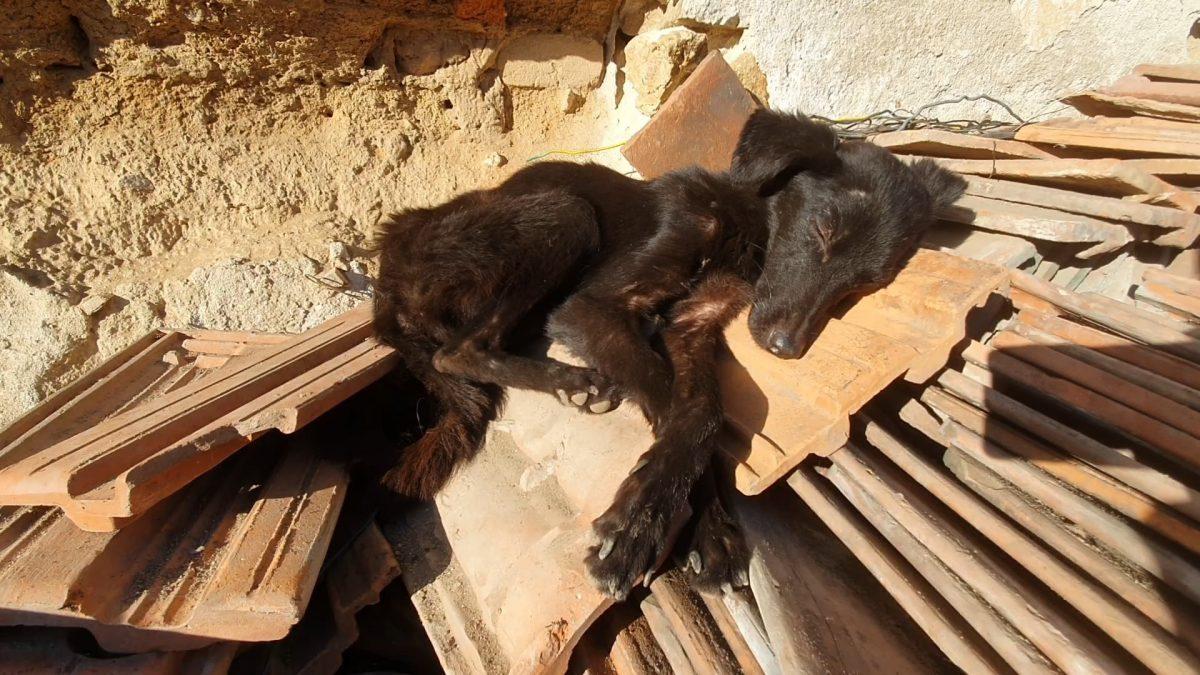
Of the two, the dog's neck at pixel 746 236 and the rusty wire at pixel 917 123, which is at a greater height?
the rusty wire at pixel 917 123

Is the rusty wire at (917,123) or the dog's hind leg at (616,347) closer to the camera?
the dog's hind leg at (616,347)

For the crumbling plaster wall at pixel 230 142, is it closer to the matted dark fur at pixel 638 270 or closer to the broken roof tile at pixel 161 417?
the broken roof tile at pixel 161 417

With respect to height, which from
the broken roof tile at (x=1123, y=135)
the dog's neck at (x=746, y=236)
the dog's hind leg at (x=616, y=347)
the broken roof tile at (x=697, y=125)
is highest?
the broken roof tile at (x=1123, y=135)

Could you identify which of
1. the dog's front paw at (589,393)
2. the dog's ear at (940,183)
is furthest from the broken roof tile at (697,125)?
the dog's front paw at (589,393)

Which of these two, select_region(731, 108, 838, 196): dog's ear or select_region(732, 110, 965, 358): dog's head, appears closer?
select_region(732, 110, 965, 358): dog's head

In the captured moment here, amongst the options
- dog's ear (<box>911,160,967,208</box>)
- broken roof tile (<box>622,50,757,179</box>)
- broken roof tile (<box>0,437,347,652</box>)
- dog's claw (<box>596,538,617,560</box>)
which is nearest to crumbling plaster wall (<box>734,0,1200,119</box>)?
broken roof tile (<box>622,50,757,179</box>)

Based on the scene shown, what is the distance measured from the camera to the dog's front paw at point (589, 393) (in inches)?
97.7

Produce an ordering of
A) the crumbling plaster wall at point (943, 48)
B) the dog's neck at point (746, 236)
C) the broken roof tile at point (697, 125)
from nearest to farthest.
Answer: the dog's neck at point (746, 236) < the broken roof tile at point (697, 125) < the crumbling plaster wall at point (943, 48)

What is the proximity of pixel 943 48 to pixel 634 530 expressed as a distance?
15.4 feet

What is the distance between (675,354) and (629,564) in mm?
1080

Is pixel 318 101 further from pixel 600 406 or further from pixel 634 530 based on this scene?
pixel 634 530

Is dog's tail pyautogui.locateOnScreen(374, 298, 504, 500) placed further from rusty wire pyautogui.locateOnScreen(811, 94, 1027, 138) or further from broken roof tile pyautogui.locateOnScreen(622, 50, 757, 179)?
rusty wire pyautogui.locateOnScreen(811, 94, 1027, 138)

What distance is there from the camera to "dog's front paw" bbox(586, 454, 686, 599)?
1814 millimetres

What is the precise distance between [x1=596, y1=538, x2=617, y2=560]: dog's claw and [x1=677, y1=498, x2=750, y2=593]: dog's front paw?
0.27 metres
